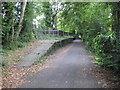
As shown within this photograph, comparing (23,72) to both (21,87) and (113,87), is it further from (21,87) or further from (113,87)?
(113,87)

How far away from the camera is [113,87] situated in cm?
328

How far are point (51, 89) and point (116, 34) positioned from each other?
2946 millimetres

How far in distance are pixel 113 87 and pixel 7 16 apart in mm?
9023

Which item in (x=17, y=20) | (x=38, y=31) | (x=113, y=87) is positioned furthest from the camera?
(x=38, y=31)

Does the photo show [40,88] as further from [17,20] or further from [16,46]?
[17,20]

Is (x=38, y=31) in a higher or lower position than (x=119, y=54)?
higher

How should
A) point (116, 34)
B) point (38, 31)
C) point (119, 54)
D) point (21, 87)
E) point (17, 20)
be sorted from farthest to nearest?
1. point (38, 31)
2. point (17, 20)
3. point (116, 34)
4. point (119, 54)
5. point (21, 87)

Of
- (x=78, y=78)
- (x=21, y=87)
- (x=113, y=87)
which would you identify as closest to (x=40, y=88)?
(x=21, y=87)

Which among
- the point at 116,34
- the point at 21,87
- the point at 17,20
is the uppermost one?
the point at 17,20

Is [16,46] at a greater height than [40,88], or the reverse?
[16,46]

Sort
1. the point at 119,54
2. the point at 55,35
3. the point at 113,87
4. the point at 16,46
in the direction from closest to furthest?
the point at 113,87
the point at 119,54
the point at 16,46
the point at 55,35

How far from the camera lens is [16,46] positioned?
9.07m

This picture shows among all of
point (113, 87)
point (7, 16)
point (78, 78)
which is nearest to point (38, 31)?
point (7, 16)

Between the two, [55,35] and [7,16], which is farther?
[55,35]
